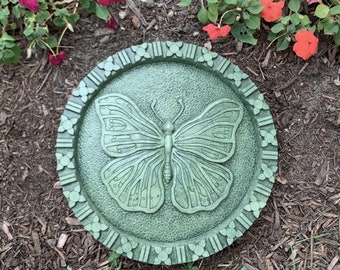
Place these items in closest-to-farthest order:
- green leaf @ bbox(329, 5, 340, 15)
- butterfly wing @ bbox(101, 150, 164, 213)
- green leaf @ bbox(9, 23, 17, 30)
A: butterfly wing @ bbox(101, 150, 164, 213)
green leaf @ bbox(329, 5, 340, 15)
green leaf @ bbox(9, 23, 17, 30)

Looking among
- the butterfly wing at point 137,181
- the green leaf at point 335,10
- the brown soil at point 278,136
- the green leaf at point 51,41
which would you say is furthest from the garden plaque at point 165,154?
the green leaf at point 335,10

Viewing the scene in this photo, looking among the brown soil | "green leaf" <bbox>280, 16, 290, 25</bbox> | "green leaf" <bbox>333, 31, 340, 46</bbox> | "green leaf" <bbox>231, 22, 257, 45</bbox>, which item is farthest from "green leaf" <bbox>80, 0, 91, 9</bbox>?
"green leaf" <bbox>333, 31, 340, 46</bbox>

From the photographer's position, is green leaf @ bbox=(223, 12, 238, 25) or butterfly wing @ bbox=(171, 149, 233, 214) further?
green leaf @ bbox=(223, 12, 238, 25)

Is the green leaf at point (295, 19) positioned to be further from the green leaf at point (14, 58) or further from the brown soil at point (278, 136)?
the green leaf at point (14, 58)

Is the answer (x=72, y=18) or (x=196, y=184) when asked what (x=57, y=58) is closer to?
(x=72, y=18)

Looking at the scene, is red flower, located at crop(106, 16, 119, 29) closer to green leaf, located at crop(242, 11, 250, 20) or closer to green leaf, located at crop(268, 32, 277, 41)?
green leaf, located at crop(242, 11, 250, 20)

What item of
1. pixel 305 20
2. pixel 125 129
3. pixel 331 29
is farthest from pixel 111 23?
pixel 331 29
